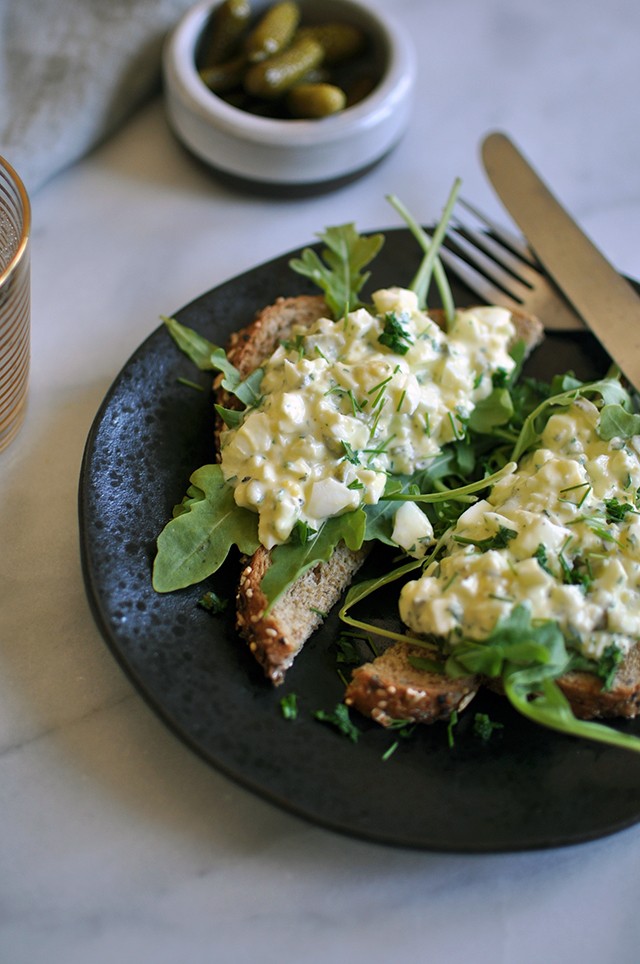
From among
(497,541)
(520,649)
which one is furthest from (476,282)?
(520,649)

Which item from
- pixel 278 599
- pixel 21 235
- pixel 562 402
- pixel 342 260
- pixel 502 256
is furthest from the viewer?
pixel 502 256

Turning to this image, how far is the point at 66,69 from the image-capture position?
2824 millimetres

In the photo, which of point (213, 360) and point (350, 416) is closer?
point (350, 416)

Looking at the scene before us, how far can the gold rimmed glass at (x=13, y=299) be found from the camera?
1.98 m

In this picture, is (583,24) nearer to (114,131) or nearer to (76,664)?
(114,131)

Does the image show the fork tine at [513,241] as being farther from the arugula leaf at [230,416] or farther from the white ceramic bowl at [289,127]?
the arugula leaf at [230,416]

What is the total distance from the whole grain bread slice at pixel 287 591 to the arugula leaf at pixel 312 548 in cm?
4

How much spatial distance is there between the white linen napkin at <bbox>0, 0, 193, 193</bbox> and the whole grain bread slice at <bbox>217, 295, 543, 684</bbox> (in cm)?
99

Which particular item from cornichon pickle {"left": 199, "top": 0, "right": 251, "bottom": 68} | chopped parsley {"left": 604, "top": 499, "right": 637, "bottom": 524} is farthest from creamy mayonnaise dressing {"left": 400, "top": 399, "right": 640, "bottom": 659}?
cornichon pickle {"left": 199, "top": 0, "right": 251, "bottom": 68}

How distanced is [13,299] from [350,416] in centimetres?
77

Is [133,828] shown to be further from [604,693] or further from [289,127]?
[289,127]

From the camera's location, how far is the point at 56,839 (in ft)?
5.74

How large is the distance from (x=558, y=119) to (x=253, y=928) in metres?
2.81

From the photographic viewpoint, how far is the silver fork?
2.52 metres
